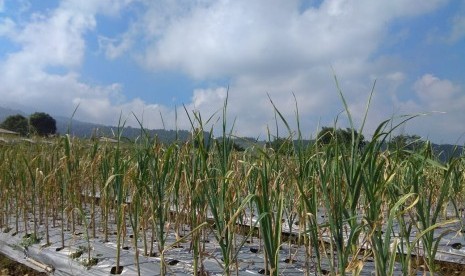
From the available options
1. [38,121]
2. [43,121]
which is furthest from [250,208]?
[43,121]

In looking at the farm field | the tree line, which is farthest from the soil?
the tree line

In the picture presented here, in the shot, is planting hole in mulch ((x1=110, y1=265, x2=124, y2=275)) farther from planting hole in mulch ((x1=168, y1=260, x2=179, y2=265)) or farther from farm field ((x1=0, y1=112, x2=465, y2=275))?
planting hole in mulch ((x1=168, y1=260, x2=179, y2=265))

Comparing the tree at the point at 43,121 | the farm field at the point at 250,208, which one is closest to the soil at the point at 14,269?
the farm field at the point at 250,208

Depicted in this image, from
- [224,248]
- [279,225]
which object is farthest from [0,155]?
[279,225]

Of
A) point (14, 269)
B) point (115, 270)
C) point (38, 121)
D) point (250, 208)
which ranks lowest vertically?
point (14, 269)

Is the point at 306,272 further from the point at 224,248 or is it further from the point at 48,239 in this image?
the point at 48,239

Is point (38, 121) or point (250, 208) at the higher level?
point (38, 121)

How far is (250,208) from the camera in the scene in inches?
123

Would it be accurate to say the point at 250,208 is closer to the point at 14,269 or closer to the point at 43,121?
the point at 14,269

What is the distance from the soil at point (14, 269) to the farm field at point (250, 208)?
11 centimetres

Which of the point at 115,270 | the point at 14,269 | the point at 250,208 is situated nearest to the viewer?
the point at 115,270

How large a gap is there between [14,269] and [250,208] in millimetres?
1975

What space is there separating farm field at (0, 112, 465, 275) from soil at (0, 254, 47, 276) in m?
0.11

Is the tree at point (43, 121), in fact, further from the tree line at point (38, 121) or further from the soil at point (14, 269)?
the soil at point (14, 269)
